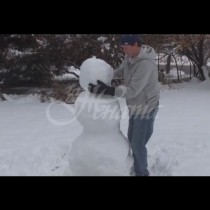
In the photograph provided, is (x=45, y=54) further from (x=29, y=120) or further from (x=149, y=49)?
(x=149, y=49)

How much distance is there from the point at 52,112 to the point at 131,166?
3.47m

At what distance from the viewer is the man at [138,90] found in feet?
11.5

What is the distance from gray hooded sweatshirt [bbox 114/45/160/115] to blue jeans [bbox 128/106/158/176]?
0.08 meters

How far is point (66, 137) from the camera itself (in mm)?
5312

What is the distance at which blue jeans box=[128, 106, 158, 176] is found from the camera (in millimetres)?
3712

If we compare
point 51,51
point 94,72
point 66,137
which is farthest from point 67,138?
point 51,51

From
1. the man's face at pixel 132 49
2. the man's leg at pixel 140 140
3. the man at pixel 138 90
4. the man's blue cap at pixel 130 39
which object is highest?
the man's blue cap at pixel 130 39

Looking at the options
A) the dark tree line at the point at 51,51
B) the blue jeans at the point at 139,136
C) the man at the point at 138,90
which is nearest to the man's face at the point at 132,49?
the man at the point at 138,90

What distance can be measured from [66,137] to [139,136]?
178cm

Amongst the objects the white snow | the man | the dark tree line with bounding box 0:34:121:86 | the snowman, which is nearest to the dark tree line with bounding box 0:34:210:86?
the dark tree line with bounding box 0:34:121:86

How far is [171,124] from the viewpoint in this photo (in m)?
5.88

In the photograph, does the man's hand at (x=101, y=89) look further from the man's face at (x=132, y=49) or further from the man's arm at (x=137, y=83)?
the man's face at (x=132, y=49)

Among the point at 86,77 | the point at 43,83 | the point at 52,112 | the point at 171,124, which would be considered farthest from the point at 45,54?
the point at 86,77

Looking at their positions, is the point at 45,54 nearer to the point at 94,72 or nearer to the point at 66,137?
the point at 66,137
